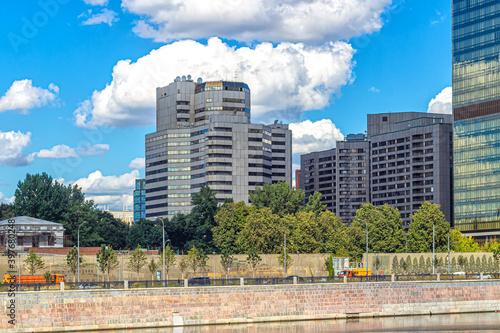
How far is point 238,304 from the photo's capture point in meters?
92.1

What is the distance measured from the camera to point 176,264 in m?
150

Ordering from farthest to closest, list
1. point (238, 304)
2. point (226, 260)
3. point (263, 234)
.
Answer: point (263, 234), point (226, 260), point (238, 304)

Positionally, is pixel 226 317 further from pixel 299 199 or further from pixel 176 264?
pixel 299 199

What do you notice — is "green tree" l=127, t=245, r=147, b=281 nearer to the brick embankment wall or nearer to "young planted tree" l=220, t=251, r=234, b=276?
"young planted tree" l=220, t=251, r=234, b=276

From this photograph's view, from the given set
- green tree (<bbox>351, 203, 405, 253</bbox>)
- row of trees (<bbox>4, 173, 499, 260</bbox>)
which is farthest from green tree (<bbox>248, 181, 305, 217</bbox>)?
green tree (<bbox>351, 203, 405, 253</bbox>)

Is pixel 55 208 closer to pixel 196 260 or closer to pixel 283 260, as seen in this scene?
pixel 196 260

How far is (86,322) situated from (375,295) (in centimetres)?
3721

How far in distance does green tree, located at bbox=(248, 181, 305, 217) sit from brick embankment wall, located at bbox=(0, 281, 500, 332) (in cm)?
8567

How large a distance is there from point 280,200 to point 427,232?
43.1 m

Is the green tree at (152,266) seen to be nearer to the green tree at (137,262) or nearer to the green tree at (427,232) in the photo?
the green tree at (137,262)

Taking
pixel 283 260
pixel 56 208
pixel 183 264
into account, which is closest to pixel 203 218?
pixel 56 208

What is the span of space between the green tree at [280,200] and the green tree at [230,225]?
870 centimetres

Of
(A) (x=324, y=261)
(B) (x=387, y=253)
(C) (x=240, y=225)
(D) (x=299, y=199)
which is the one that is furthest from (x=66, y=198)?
(B) (x=387, y=253)

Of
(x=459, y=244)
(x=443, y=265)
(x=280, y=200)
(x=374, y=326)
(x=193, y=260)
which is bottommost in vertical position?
(x=374, y=326)
